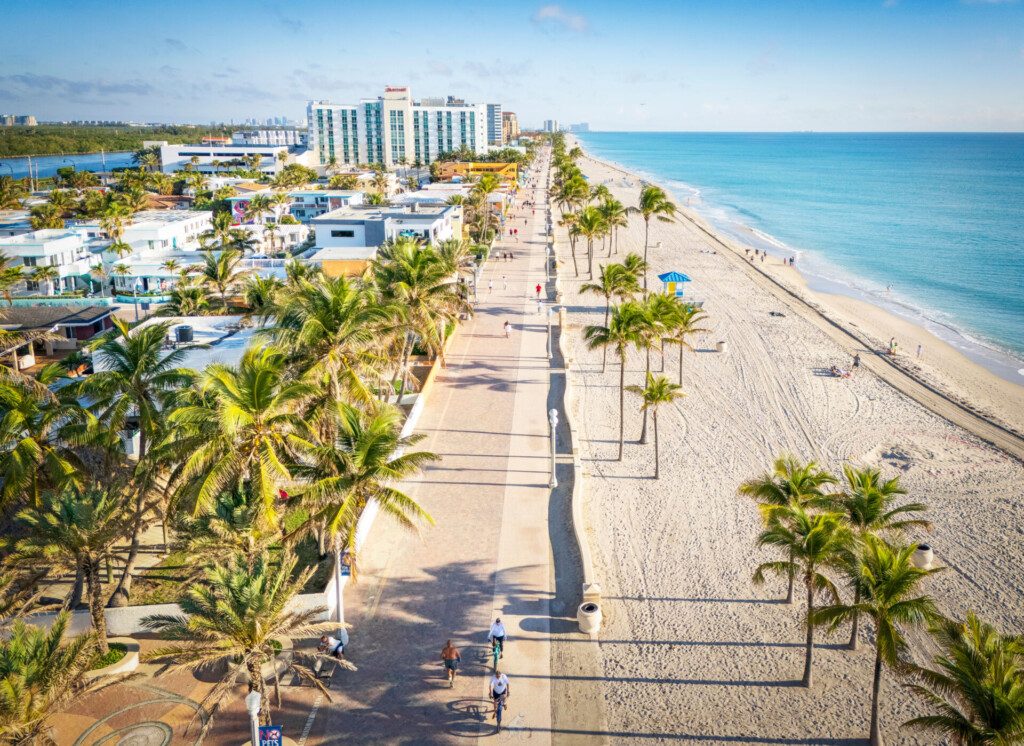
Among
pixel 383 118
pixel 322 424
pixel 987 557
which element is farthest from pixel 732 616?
pixel 383 118

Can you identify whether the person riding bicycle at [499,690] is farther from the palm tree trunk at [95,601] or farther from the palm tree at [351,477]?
the palm tree trunk at [95,601]

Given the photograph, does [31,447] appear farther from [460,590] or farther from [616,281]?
[616,281]

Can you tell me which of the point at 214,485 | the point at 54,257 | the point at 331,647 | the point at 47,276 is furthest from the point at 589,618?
the point at 54,257

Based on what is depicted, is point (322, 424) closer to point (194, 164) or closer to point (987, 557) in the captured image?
point (987, 557)

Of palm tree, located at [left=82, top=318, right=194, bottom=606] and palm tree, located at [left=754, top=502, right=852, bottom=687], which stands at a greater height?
palm tree, located at [left=82, top=318, right=194, bottom=606]

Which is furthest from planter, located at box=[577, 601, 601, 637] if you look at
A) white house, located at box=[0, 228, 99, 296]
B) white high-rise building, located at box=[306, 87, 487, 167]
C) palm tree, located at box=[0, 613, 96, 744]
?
white high-rise building, located at box=[306, 87, 487, 167]

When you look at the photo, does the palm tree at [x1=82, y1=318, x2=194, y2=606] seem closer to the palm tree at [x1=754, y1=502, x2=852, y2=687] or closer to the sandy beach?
the sandy beach
